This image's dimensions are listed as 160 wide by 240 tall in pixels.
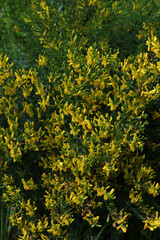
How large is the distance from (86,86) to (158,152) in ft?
3.31

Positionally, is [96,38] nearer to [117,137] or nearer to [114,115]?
[114,115]

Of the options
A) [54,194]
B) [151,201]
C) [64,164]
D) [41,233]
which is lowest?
[41,233]

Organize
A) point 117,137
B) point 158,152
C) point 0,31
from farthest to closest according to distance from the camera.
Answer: point 0,31
point 158,152
point 117,137

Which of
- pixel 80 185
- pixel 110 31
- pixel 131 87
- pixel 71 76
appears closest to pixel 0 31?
pixel 110 31

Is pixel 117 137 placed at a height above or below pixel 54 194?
above

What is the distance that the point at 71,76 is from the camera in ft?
7.22

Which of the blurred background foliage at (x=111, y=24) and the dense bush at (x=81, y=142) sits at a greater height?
the blurred background foliage at (x=111, y=24)

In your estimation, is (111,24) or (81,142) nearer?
(81,142)

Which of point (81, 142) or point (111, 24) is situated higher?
point (111, 24)

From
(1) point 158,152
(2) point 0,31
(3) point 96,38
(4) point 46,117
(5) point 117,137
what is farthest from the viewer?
(2) point 0,31

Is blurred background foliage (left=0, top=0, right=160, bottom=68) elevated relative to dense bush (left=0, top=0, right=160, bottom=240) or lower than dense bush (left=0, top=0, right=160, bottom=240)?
elevated

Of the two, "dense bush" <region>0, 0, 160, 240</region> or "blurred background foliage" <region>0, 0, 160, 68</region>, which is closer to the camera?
"dense bush" <region>0, 0, 160, 240</region>

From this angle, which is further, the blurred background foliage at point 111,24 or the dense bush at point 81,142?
the blurred background foliage at point 111,24

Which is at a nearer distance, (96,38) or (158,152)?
(158,152)
